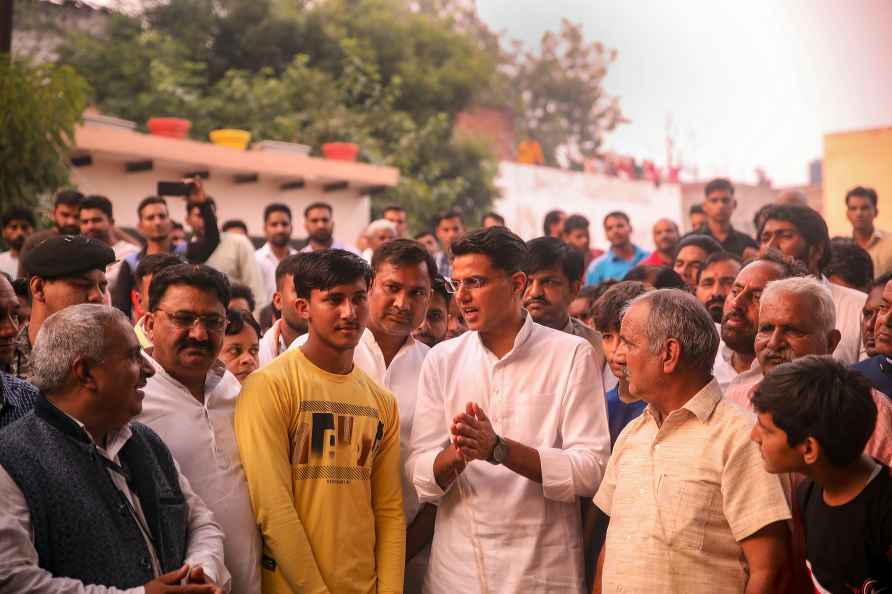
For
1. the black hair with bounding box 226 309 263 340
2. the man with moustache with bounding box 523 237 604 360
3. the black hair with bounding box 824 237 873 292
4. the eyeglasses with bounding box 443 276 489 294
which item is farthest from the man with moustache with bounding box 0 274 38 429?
the black hair with bounding box 824 237 873 292

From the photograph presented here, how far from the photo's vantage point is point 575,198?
2669 centimetres

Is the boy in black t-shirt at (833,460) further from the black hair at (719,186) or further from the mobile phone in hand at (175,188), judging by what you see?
the black hair at (719,186)

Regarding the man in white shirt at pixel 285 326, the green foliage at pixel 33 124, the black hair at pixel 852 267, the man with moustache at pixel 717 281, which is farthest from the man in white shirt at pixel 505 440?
the green foliage at pixel 33 124

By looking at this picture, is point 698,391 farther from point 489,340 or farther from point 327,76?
point 327,76

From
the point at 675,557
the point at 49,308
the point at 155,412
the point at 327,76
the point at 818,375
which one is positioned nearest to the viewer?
the point at 818,375

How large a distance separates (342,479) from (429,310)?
1.63 meters

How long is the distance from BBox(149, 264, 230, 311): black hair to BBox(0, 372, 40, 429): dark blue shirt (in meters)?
0.57

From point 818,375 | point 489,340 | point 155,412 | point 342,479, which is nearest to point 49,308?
point 155,412

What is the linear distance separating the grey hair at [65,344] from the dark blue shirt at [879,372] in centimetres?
290

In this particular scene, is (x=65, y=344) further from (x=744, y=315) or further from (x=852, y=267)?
(x=852, y=267)

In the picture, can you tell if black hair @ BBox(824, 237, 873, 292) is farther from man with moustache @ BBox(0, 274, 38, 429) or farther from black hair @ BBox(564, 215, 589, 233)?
man with moustache @ BBox(0, 274, 38, 429)

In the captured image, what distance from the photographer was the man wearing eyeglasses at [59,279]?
14.8 feet

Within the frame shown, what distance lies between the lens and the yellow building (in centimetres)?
1557

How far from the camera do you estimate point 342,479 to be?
Result: 393 cm
